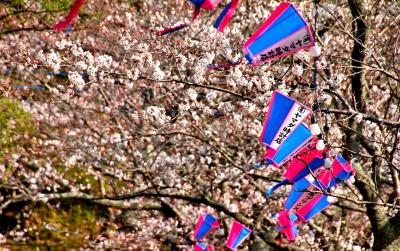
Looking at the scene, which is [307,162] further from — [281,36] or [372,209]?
[372,209]

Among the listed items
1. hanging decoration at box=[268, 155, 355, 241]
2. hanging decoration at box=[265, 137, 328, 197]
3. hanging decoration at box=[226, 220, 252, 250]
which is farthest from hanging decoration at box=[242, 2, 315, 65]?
hanging decoration at box=[226, 220, 252, 250]

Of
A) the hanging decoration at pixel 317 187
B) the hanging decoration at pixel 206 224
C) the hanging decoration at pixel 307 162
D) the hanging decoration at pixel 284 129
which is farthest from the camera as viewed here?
the hanging decoration at pixel 206 224

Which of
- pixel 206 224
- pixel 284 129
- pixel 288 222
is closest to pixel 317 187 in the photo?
pixel 284 129

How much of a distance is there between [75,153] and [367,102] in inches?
220

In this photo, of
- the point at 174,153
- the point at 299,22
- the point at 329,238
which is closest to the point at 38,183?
the point at 174,153

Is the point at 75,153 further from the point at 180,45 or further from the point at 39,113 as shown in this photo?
the point at 180,45

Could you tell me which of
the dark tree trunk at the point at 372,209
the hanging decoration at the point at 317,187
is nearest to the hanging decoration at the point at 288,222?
the dark tree trunk at the point at 372,209

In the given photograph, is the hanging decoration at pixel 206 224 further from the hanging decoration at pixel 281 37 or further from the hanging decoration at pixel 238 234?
the hanging decoration at pixel 281 37

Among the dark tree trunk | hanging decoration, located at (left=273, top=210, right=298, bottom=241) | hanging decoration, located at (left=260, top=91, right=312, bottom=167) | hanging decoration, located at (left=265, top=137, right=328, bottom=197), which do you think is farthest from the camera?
hanging decoration, located at (left=273, top=210, right=298, bottom=241)

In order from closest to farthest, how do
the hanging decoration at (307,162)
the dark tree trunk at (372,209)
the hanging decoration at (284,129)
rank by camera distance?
the hanging decoration at (284,129) → the hanging decoration at (307,162) → the dark tree trunk at (372,209)

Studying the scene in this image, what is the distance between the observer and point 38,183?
10.6 metres

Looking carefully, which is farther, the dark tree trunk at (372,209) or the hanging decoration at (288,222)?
the hanging decoration at (288,222)

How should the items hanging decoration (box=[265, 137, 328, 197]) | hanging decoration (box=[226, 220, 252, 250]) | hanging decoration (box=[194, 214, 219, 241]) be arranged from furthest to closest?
1. hanging decoration (box=[194, 214, 219, 241])
2. hanging decoration (box=[226, 220, 252, 250])
3. hanging decoration (box=[265, 137, 328, 197])

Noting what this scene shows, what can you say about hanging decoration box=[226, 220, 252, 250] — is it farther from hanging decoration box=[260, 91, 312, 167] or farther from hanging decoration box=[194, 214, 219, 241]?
hanging decoration box=[260, 91, 312, 167]
